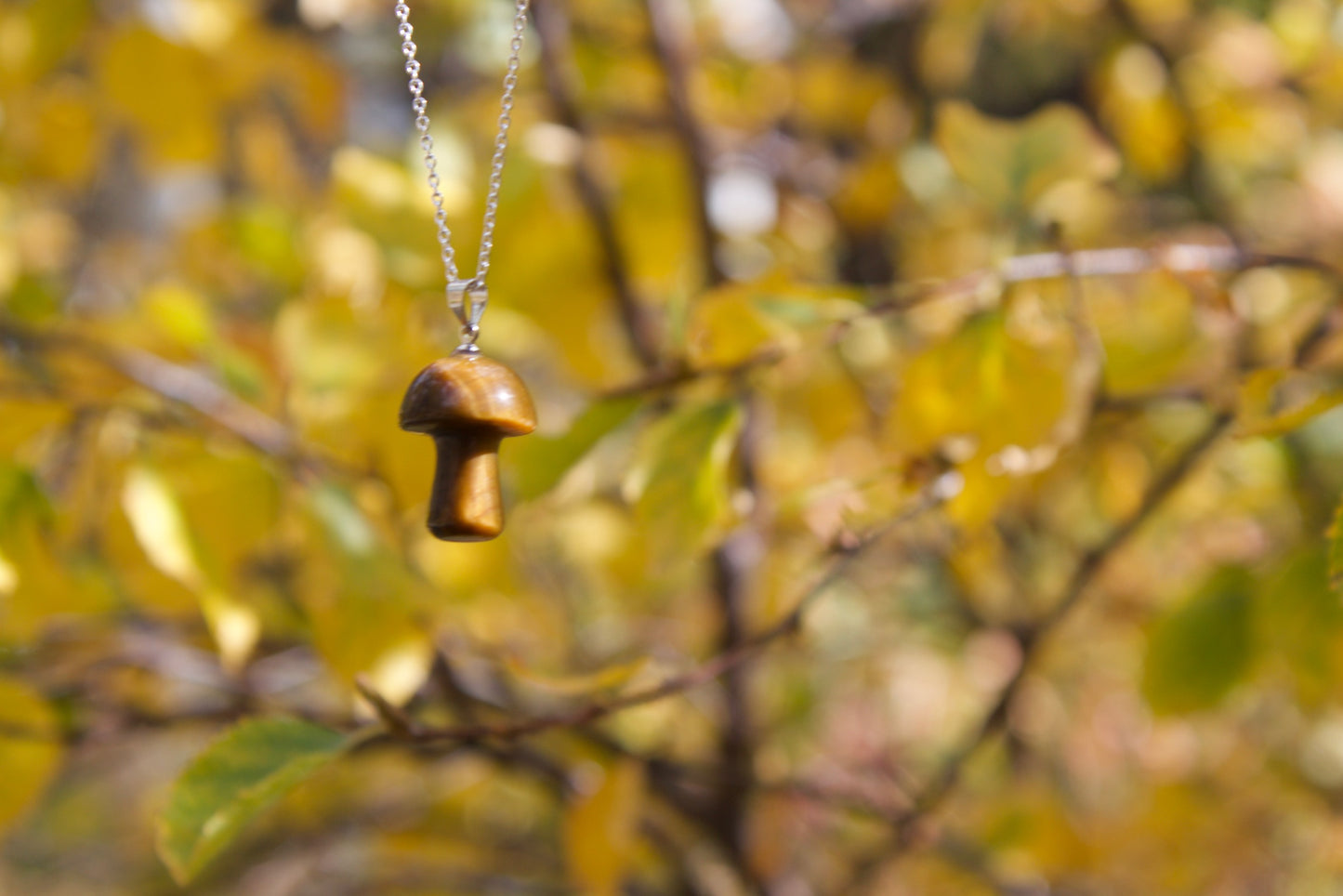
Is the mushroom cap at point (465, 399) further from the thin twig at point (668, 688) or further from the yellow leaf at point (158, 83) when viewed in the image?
the yellow leaf at point (158, 83)

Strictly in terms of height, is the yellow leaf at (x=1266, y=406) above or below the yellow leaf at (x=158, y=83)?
below

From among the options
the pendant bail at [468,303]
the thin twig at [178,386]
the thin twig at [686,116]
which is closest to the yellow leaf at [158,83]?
the thin twig at [178,386]

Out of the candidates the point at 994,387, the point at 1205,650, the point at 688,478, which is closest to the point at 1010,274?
the point at 994,387

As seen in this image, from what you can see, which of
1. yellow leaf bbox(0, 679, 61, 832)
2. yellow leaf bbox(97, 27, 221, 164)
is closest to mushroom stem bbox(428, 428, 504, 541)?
yellow leaf bbox(0, 679, 61, 832)

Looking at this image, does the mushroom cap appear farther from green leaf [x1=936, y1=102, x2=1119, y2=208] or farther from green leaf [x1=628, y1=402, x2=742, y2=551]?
green leaf [x1=936, y1=102, x2=1119, y2=208]

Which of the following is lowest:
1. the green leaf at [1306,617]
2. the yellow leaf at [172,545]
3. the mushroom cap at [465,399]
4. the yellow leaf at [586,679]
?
the green leaf at [1306,617]

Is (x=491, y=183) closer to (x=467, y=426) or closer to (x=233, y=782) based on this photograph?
(x=467, y=426)

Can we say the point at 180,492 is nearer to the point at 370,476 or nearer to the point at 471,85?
the point at 370,476
